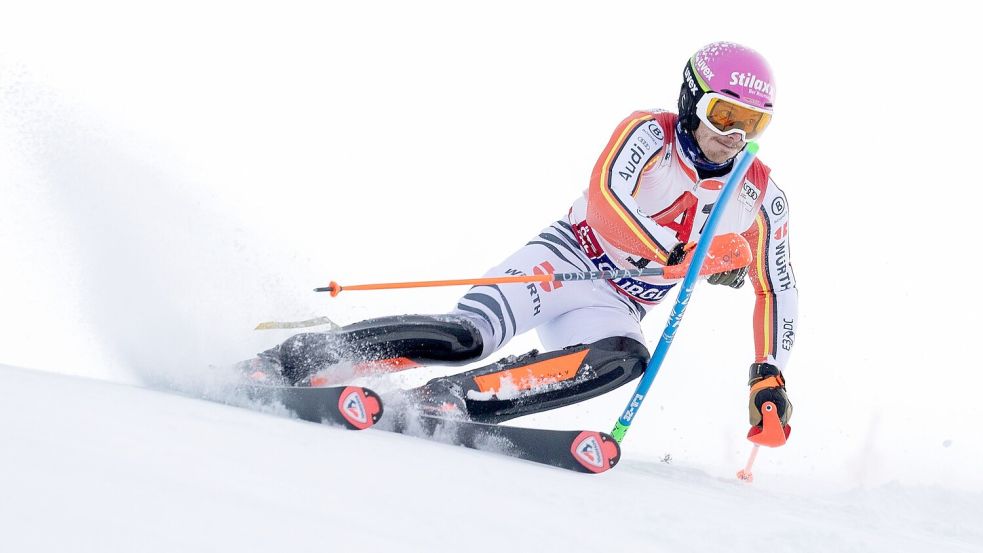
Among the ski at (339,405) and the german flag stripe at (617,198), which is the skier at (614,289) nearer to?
the german flag stripe at (617,198)

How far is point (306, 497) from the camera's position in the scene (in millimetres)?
1763

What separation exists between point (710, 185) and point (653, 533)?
2.37 meters

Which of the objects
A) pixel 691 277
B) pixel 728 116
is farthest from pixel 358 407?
pixel 728 116

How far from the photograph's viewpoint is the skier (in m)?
3.69

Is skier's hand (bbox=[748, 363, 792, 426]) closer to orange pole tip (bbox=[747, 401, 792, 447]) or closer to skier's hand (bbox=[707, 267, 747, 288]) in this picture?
orange pole tip (bbox=[747, 401, 792, 447])

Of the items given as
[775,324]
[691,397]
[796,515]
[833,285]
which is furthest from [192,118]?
[796,515]

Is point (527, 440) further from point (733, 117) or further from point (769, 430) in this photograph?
point (733, 117)

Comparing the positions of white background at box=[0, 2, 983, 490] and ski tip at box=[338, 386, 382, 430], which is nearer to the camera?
ski tip at box=[338, 386, 382, 430]

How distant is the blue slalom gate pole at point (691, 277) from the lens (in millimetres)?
3535

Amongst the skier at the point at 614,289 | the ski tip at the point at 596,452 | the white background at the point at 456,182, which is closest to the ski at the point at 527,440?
the ski tip at the point at 596,452

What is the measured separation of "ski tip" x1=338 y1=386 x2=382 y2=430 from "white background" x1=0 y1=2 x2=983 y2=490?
0.87 meters

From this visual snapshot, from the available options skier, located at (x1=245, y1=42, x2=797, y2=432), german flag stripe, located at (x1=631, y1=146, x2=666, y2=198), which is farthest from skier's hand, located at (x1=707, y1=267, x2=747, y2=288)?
german flag stripe, located at (x1=631, y1=146, x2=666, y2=198)

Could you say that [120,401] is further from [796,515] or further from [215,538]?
[796,515]

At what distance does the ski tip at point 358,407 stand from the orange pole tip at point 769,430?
6.40ft
